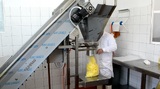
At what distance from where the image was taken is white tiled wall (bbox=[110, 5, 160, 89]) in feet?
7.42

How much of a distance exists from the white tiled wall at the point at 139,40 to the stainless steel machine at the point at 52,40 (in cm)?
108

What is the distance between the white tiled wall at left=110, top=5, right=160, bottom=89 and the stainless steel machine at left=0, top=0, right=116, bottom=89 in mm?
1078

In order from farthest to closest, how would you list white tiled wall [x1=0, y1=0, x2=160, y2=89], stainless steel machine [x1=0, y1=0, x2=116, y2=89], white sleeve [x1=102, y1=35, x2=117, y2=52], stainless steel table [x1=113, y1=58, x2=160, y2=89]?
white tiled wall [x1=0, y1=0, x2=160, y2=89] → white sleeve [x1=102, y1=35, x2=117, y2=52] → stainless steel table [x1=113, y1=58, x2=160, y2=89] → stainless steel machine [x1=0, y1=0, x2=116, y2=89]

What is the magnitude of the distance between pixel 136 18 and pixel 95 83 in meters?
1.37

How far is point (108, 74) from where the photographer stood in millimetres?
2098

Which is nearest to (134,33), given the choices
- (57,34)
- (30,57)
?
(57,34)

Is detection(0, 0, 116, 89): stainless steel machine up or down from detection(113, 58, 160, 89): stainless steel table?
up

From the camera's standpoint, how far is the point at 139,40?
2.45m

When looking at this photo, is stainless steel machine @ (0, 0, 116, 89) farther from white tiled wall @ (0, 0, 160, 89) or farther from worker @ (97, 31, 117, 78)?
white tiled wall @ (0, 0, 160, 89)

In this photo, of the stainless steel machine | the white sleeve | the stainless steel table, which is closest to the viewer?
the stainless steel machine

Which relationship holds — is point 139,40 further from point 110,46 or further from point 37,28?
point 37,28

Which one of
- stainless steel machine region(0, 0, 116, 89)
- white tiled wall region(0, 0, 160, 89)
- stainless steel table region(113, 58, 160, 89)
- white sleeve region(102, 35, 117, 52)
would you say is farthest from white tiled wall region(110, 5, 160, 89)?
stainless steel machine region(0, 0, 116, 89)

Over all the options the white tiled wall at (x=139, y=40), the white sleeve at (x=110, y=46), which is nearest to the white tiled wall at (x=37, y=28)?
the white tiled wall at (x=139, y=40)

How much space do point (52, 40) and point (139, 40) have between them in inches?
63.6
